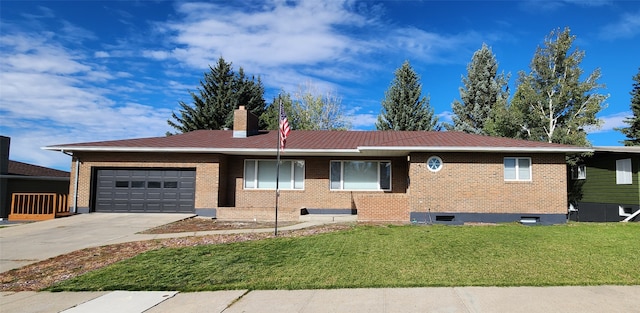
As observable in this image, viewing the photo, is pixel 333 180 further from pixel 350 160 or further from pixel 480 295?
pixel 480 295

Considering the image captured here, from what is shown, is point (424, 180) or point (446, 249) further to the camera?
point (424, 180)

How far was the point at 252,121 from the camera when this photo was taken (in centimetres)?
2109

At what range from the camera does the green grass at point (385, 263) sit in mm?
6211

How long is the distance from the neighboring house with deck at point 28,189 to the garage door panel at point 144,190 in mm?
1587

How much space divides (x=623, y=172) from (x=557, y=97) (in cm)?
974

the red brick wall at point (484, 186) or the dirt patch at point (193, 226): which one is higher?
the red brick wall at point (484, 186)

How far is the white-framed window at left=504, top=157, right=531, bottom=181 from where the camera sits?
47.9 feet

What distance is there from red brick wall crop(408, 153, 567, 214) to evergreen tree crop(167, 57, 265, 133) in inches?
978

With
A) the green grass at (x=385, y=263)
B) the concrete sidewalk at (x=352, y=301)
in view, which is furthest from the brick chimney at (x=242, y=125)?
the concrete sidewalk at (x=352, y=301)

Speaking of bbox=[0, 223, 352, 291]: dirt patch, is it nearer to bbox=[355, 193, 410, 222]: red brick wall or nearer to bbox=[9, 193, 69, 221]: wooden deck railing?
bbox=[355, 193, 410, 222]: red brick wall

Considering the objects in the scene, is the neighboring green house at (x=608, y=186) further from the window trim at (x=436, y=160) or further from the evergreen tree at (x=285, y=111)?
the evergreen tree at (x=285, y=111)

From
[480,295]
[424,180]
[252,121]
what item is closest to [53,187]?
[252,121]

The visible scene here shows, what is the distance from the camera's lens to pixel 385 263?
24.0ft

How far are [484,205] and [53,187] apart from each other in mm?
25200
